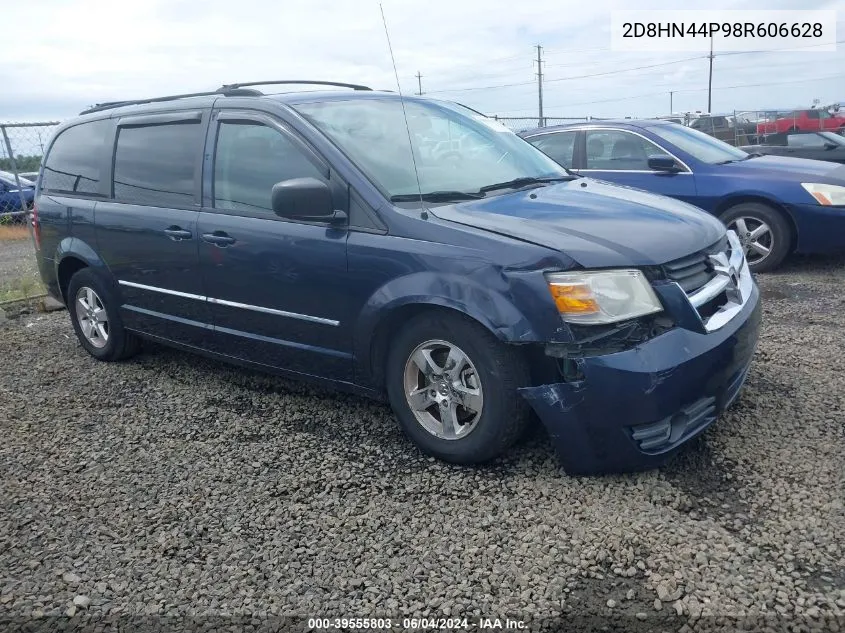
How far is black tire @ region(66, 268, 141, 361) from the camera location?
196 inches

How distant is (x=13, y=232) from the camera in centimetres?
1317

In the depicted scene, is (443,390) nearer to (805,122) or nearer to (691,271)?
(691,271)

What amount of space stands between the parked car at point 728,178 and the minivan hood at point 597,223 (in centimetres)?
366

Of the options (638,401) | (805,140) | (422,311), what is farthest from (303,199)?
(805,140)

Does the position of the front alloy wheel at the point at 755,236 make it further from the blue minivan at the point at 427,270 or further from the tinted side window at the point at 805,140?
the tinted side window at the point at 805,140

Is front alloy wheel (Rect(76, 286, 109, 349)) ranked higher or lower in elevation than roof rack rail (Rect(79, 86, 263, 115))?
lower

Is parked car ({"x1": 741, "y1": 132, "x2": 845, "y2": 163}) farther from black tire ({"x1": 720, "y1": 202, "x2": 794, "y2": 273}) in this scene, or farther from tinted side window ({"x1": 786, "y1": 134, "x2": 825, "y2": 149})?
black tire ({"x1": 720, "y1": 202, "x2": 794, "y2": 273})

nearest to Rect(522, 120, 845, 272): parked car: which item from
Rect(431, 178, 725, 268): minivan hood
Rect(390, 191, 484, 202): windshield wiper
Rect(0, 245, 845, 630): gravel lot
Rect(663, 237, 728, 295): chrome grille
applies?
Rect(0, 245, 845, 630): gravel lot

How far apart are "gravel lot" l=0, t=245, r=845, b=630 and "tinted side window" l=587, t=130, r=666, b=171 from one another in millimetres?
3805

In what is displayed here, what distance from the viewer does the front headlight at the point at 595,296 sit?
2.86 metres

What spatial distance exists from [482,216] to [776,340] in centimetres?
266

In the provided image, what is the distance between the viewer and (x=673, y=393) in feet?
9.39

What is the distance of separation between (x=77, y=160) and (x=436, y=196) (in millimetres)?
3066

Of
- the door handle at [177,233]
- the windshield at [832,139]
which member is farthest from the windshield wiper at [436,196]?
the windshield at [832,139]
